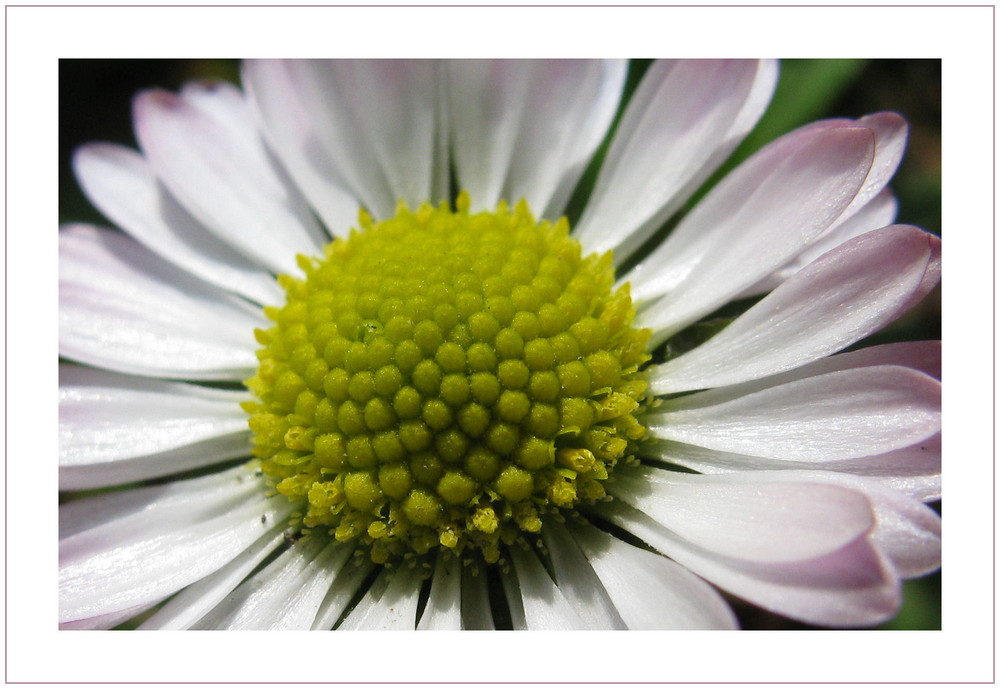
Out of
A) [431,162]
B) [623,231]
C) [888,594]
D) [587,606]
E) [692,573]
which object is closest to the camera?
[888,594]

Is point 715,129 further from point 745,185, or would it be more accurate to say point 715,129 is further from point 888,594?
point 888,594

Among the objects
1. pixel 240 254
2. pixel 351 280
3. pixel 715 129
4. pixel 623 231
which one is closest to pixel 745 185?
pixel 715 129

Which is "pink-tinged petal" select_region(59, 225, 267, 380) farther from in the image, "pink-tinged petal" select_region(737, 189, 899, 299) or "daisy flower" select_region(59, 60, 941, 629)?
"pink-tinged petal" select_region(737, 189, 899, 299)

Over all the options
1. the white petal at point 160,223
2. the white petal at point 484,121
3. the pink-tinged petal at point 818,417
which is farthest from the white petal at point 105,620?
the white petal at point 484,121

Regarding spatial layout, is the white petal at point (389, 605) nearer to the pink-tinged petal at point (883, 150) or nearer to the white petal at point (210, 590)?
the white petal at point (210, 590)

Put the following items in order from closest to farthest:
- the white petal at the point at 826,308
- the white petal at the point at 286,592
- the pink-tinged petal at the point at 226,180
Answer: the white petal at the point at 826,308 → the white petal at the point at 286,592 → the pink-tinged petal at the point at 226,180
